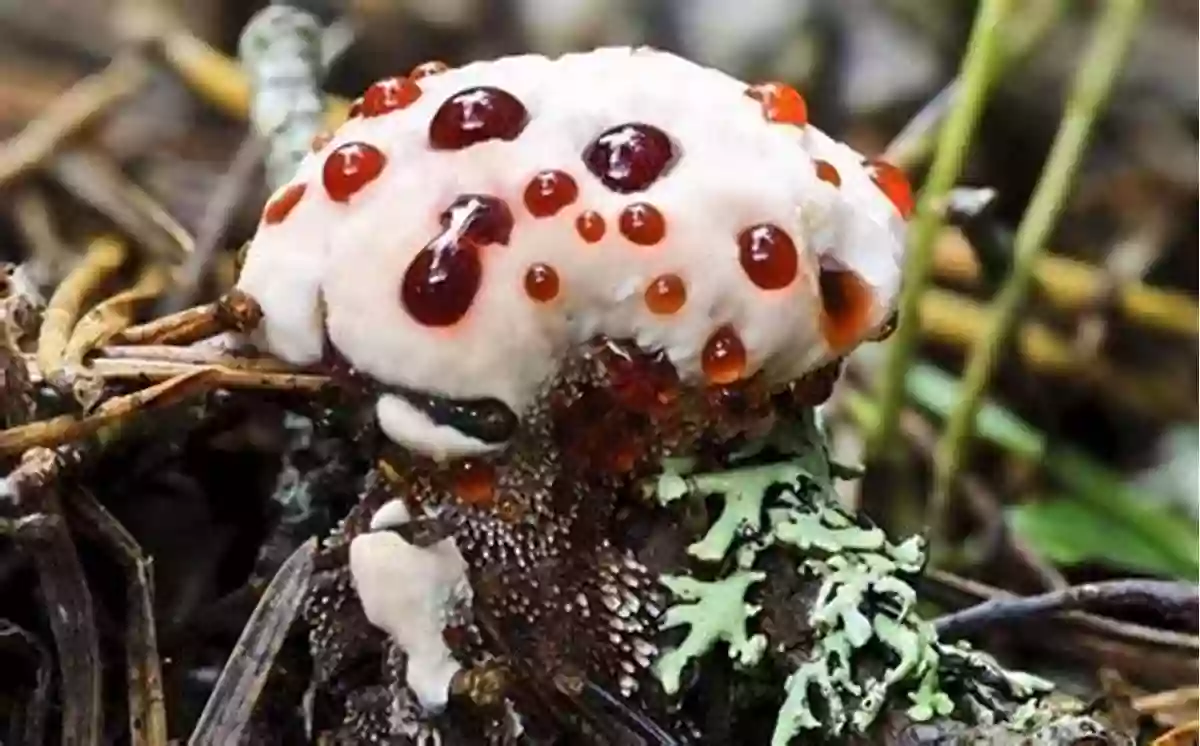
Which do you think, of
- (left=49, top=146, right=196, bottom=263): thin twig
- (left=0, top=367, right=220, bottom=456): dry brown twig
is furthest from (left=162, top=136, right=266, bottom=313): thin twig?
(left=0, top=367, right=220, bottom=456): dry brown twig

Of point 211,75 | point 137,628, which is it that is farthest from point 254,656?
point 211,75

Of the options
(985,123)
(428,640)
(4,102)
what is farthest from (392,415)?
(985,123)

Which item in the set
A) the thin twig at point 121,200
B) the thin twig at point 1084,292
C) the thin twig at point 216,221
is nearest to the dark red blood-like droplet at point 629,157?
the thin twig at point 216,221

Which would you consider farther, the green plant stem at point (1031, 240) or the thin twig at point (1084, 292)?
the thin twig at point (1084, 292)

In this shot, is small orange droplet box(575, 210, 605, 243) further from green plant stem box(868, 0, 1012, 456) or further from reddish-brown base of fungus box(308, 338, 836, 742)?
green plant stem box(868, 0, 1012, 456)

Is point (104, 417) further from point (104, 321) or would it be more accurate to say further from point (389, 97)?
point (389, 97)

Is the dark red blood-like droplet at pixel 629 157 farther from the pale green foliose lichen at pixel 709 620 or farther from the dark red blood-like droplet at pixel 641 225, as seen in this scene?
the pale green foliose lichen at pixel 709 620

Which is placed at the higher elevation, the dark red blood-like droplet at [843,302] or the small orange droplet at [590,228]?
the small orange droplet at [590,228]
